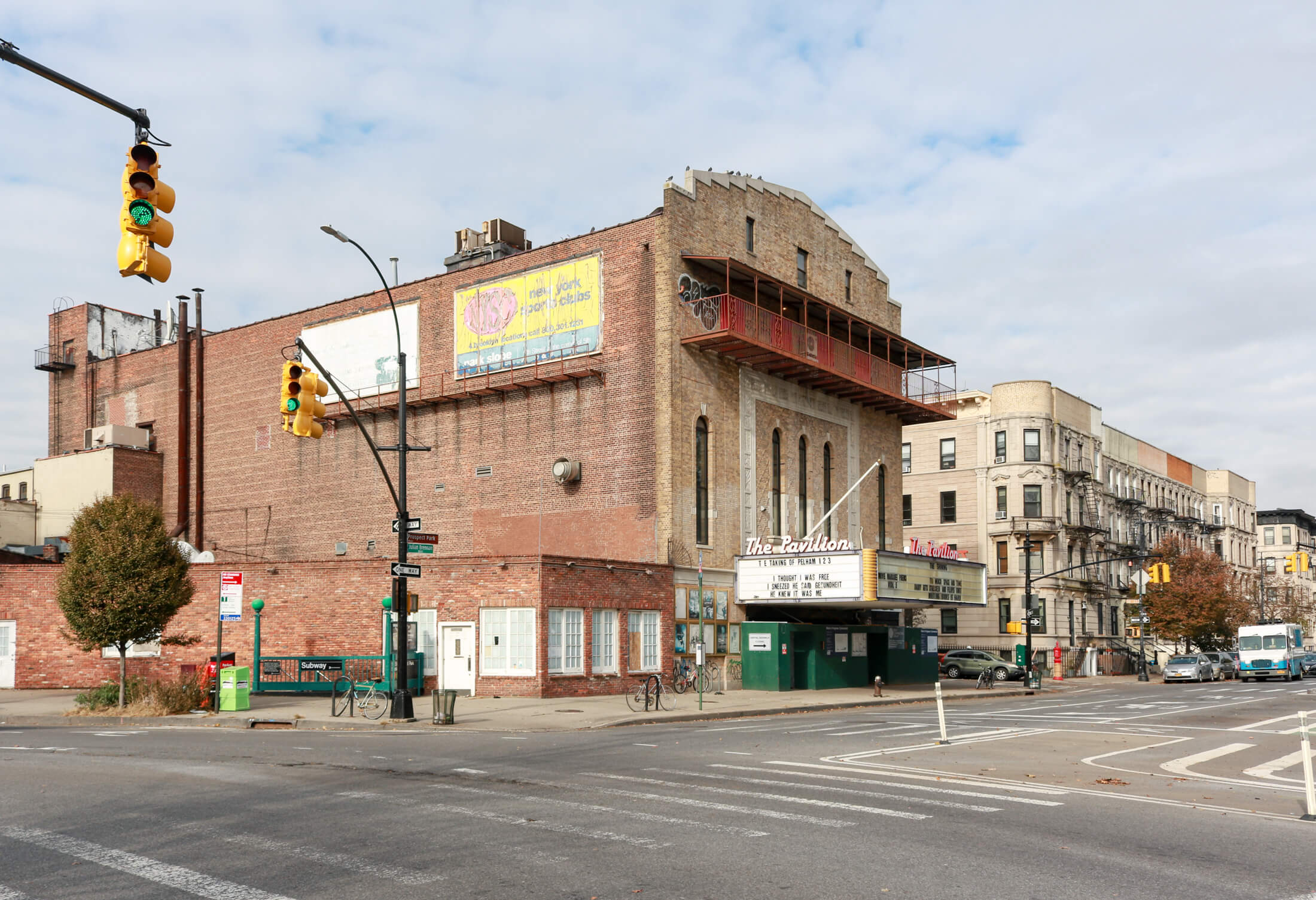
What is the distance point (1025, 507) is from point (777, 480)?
2822 centimetres

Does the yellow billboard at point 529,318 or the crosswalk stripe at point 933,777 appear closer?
the crosswalk stripe at point 933,777

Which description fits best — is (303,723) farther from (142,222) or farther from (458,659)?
(142,222)

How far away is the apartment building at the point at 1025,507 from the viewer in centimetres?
6450

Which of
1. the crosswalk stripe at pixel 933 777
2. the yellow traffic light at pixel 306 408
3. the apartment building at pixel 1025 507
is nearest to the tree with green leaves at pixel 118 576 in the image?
the yellow traffic light at pixel 306 408

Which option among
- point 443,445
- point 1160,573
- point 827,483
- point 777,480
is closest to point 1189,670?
point 1160,573

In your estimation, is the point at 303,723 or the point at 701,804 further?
the point at 303,723

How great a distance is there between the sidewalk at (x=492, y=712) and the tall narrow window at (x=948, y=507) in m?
31.0

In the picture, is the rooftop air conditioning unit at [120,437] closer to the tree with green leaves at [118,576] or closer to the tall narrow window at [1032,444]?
the tree with green leaves at [118,576]

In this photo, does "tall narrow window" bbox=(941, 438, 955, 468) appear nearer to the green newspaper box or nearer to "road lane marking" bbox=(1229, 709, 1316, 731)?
"road lane marking" bbox=(1229, 709, 1316, 731)

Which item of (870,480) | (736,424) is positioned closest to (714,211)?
(736,424)

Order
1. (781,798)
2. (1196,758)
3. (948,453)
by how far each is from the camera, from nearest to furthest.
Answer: (781,798)
(1196,758)
(948,453)

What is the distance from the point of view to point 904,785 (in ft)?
47.0

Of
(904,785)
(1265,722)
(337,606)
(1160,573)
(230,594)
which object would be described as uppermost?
(230,594)

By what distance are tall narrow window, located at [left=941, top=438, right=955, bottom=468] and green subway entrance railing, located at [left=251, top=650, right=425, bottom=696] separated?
42221mm
